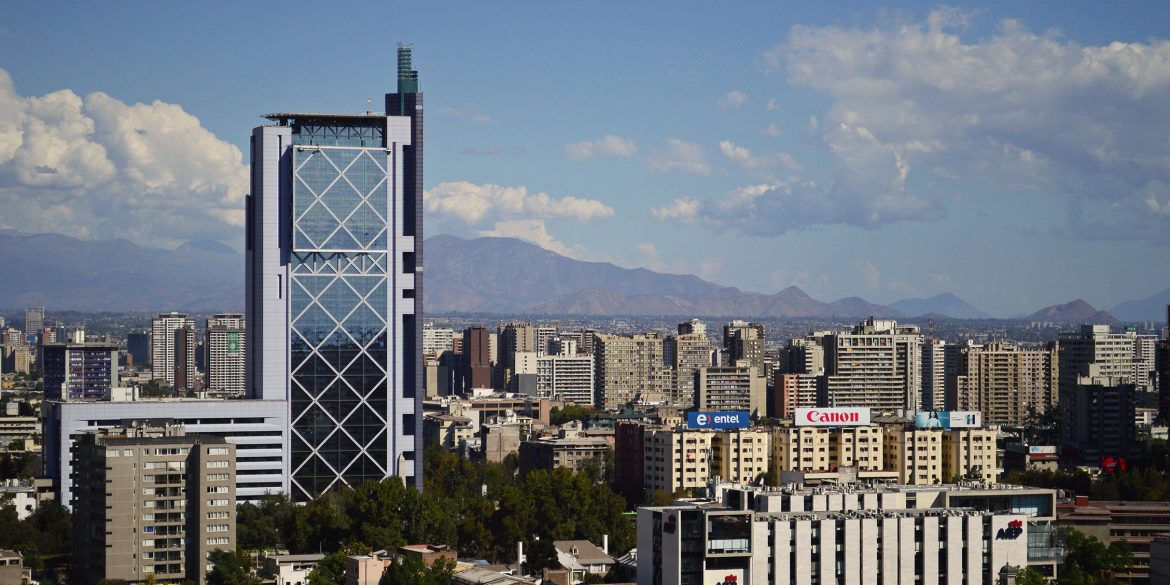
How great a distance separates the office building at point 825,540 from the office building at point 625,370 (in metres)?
129

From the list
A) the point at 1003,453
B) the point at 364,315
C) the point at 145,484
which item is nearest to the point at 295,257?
the point at 364,315

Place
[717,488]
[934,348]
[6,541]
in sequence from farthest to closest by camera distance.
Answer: [934,348] < [6,541] < [717,488]

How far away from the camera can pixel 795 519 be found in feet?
173

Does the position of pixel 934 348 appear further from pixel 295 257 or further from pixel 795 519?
pixel 795 519

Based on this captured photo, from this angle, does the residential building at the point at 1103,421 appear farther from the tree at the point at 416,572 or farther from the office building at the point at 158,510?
the office building at the point at 158,510

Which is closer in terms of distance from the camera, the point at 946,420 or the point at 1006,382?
the point at 946,420

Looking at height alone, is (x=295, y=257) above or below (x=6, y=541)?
above

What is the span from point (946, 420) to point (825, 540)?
4594 centimetres

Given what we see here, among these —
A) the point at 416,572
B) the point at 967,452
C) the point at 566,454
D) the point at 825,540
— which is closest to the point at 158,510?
the point at 416,572

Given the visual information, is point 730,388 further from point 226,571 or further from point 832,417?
point 226,571

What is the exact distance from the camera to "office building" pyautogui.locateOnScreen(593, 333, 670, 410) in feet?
611

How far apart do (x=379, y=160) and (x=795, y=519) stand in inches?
1843

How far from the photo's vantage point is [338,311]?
94312 mm

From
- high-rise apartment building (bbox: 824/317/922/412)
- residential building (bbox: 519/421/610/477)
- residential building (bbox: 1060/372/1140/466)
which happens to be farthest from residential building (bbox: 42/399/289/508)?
high-rise apartment building (bbox: 824/317/922/412)
